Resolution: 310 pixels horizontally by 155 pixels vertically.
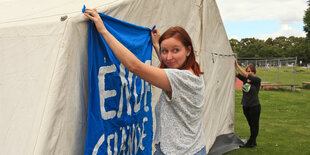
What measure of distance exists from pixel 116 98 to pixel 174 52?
68 cm

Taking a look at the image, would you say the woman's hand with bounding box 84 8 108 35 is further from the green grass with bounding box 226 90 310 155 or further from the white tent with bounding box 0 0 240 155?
the green grass with bounding box 226 90 310 155

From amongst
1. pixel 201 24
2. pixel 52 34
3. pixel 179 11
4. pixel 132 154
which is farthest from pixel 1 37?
pixel 201 24

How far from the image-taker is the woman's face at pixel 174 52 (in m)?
1.70

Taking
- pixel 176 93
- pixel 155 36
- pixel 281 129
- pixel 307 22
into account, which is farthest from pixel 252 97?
pixel 307 22

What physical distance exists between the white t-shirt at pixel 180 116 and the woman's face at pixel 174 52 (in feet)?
0.42

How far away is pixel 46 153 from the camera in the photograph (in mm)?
1609

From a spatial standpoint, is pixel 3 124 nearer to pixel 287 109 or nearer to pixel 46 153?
pixel 46 153

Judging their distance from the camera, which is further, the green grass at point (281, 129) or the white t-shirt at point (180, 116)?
the green grass at point (281, 129)

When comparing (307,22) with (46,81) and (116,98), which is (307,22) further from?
(46,81)

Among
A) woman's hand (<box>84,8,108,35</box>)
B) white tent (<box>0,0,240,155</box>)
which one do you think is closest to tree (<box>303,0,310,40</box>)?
white tent (<box>0,0,240,155</box>)

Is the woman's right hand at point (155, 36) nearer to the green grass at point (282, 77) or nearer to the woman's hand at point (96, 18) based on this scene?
the woman's hand at point (96, 18)

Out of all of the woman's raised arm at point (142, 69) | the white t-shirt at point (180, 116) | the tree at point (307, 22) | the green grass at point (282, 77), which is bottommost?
the green grass at point (282, 77)

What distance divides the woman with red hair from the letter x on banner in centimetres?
31

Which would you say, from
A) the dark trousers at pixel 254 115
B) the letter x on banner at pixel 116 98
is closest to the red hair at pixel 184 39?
the letter x on banner at pixel 116 98
